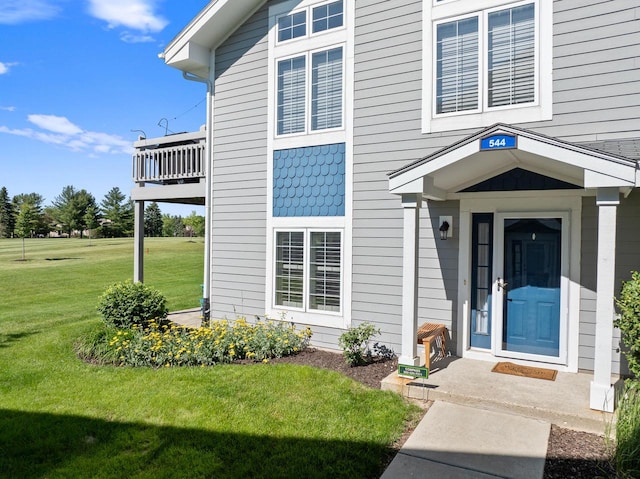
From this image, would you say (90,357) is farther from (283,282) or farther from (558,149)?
(558,149)

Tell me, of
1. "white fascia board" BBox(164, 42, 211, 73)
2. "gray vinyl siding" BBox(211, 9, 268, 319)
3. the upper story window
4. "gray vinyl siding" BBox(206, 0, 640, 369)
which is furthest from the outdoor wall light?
"white fascia board" BBox(164, 42, 211, 73)

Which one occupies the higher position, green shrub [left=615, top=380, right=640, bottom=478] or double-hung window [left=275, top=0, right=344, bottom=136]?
double-hung window [left=275, top=0, right=344, bottom=136]

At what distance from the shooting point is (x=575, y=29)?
209 inches

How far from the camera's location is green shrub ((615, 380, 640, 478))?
10.8ft

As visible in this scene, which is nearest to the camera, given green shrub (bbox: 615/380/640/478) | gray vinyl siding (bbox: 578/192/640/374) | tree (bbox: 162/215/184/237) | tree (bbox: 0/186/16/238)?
green shrub (bbox: 615/380/640/478)

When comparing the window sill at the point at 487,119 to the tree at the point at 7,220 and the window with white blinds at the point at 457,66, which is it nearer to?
the window with white blinds at the point at 457,66

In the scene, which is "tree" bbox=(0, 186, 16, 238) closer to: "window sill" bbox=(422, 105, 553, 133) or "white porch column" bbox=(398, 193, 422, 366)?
"window sill" bbox=(422, 105, 553, 133)

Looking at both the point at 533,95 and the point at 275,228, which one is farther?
the point at 275,228

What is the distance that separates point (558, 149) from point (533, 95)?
1675 mm

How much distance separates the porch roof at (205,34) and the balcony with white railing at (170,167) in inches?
57.6

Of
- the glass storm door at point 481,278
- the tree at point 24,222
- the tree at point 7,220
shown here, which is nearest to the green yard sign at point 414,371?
the glass storm door at point 481,278

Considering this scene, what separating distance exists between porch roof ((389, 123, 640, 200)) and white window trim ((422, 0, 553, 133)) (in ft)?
2.52

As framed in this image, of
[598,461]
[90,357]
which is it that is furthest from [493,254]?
[90,357]

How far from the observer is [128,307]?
317 inches
